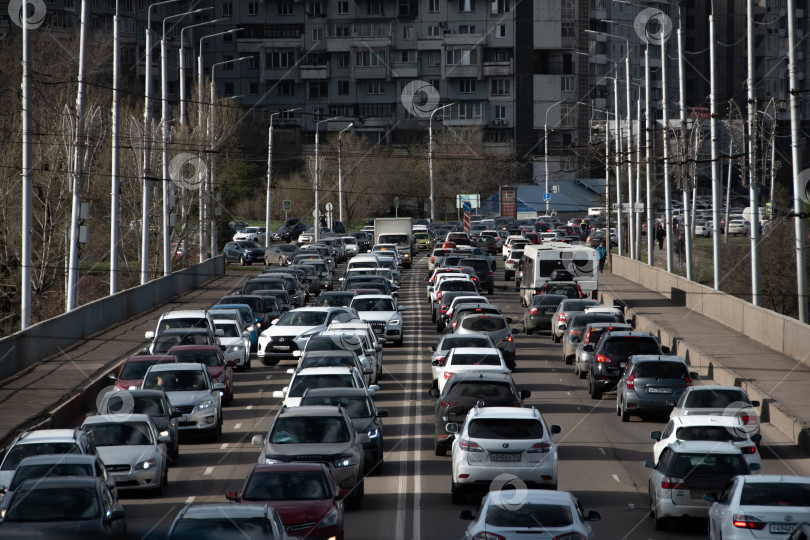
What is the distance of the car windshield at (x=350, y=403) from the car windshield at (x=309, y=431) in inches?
83.1

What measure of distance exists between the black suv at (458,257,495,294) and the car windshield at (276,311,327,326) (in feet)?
68.7

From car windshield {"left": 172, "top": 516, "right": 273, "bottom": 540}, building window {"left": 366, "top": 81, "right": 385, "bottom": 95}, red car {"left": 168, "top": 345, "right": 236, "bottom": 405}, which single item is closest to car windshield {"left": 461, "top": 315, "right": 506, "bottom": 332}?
red car {"left": 168, "top": 345, "right": 236, "bottom": 405}

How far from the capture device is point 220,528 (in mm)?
11758

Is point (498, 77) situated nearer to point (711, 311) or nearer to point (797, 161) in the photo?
point (711, 311)

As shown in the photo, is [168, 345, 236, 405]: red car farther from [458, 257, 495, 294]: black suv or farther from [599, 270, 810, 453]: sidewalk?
[458, 257, 495, 294]: black suv

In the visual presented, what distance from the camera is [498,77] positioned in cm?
12812

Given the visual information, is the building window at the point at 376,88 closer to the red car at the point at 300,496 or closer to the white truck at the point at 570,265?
the white truck at the point at 570,265

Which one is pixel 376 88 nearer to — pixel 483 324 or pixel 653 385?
pixel 483 324

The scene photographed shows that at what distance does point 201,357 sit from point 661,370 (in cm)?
983

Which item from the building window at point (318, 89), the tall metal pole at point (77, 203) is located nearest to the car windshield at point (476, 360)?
the tall metal pole at point (77, 203)

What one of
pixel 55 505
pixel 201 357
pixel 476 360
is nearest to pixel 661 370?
pixel 476 360

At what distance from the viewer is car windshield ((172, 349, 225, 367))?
26.6 metres

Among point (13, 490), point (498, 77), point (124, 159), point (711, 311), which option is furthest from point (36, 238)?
point (498, 77)

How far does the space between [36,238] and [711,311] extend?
111 ft
